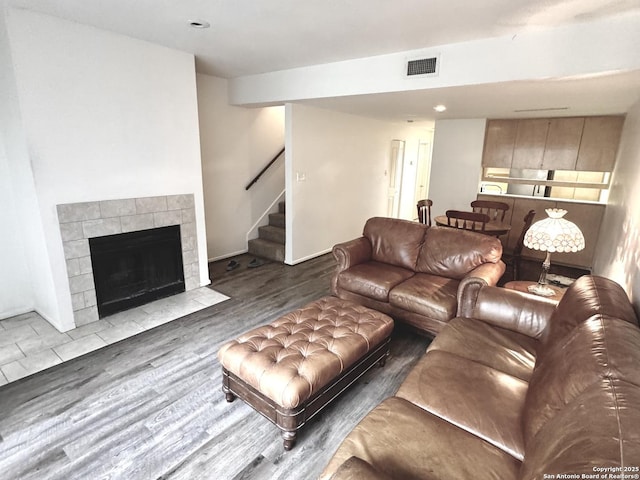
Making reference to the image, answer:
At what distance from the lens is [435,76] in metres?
2.99

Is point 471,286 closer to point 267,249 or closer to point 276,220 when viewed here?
point 267,249

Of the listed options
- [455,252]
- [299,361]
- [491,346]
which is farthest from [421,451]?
[455,252]

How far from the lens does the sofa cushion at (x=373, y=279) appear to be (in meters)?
3.04

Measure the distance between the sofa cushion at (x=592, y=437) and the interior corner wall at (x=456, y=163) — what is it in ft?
17.0

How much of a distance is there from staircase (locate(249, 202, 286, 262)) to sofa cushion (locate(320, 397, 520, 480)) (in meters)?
3.76

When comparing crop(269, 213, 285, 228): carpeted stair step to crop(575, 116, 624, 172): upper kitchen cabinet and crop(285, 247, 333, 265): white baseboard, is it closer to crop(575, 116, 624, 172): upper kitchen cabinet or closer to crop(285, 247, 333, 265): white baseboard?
crop(285, 247, 333, 265): white baseboard

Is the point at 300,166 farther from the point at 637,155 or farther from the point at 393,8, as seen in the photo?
the point at 637,155

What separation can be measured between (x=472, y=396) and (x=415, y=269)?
1.91 meters

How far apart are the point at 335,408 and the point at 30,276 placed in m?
3.24

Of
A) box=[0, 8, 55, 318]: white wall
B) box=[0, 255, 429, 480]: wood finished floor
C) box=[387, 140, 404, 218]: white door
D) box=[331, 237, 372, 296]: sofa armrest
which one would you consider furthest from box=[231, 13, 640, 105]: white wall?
box=[387, 140, 404, 218]: white door

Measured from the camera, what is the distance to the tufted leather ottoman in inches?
69.4

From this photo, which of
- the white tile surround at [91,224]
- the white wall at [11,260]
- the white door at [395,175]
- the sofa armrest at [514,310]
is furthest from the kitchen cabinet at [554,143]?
the white wall at [11,260]

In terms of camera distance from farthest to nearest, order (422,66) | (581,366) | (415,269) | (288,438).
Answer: (415,269)
(422,66)
(288,438)
(581,366)

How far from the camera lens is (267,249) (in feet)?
16.9
